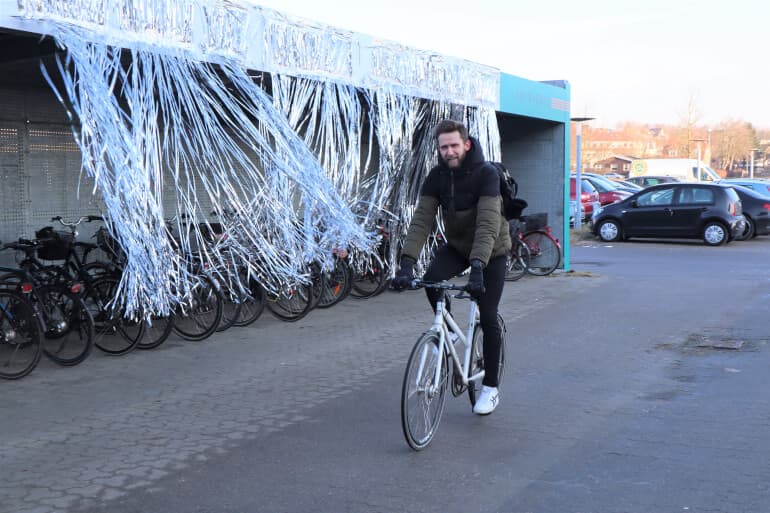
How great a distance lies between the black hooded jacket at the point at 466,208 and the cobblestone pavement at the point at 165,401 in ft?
5.12

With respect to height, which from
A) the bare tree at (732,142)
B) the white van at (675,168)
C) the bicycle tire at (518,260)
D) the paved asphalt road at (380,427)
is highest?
the bare tree at (732,142)

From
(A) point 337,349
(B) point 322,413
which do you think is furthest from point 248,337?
(B) point 322,413

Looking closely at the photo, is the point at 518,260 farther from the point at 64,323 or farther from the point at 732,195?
the point at 732,195

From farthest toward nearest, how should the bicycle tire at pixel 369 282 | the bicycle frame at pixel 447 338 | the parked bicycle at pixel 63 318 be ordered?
the bicycle tire at pixel 369 282 < the parked bicycle at pixel 63 318 < the bicycle frame at pixel 447 338

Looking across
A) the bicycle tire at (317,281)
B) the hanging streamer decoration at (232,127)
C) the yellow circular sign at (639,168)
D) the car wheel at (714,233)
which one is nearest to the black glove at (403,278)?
the hanging streamer decoration at (232,127)

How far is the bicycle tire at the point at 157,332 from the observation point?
798cm

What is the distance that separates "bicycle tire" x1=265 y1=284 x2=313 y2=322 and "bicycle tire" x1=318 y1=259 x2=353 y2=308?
0.69 m

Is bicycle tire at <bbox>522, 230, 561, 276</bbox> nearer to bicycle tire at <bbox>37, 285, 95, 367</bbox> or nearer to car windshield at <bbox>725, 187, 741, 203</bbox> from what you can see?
car windshield at <bbox>725, 187, 741, 203</bbox>

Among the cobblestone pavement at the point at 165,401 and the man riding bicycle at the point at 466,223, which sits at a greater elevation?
the man riding bicycle at the point at 466,223

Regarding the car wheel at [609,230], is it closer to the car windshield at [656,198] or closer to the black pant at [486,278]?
the car windshield at [656,198]

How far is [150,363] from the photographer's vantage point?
7473 millimetres

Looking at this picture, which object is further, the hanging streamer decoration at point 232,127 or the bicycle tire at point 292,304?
the bicycle tire at point 292,304

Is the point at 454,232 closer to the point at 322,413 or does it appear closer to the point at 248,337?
the point at 322,413

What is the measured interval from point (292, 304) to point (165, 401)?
3512 mm
